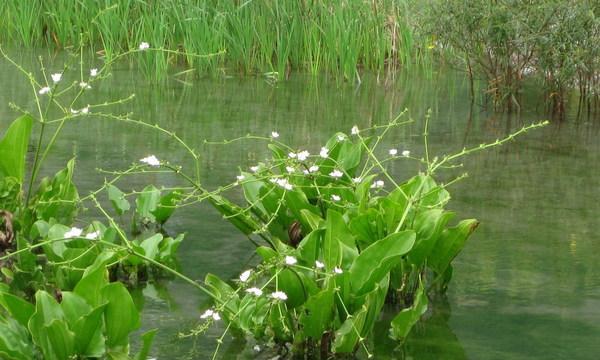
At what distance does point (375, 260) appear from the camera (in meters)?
3.35

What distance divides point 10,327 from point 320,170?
5.28 ft

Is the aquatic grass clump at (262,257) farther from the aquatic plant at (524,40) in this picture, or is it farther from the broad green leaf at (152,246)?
the aquatic plant at (524,40)

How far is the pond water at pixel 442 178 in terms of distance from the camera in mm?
3594

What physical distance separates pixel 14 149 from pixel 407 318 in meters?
1.64


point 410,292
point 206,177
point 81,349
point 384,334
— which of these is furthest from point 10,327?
point 206,177

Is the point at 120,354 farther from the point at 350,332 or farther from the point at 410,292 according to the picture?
the point at 410,292

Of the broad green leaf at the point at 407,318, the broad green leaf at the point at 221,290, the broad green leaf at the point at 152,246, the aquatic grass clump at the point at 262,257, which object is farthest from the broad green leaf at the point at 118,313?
the broad green leaf at the point at 152,246

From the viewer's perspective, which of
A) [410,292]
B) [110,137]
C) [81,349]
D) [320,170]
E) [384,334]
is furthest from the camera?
[110,137]

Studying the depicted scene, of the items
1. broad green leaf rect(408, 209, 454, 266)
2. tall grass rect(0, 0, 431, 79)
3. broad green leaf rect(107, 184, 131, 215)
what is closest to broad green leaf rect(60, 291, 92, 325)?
broad green leaf rect(408, 209, 454, 266)

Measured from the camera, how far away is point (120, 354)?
3010 millimetres

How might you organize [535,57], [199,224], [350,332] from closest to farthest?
1. [350,332]
2. [199,224]
3. [535,57]

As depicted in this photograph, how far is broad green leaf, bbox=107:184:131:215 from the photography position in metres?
4.59

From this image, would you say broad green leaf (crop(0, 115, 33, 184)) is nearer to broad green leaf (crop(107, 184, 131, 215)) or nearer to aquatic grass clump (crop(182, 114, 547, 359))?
broad green leaf (crop(107, 184, 131, 215))

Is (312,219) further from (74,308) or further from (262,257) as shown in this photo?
(74,308)
